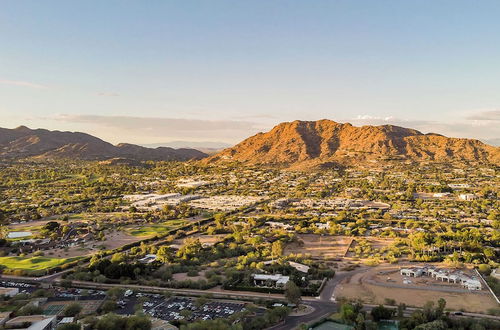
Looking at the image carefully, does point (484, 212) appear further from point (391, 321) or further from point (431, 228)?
point (391, 321)

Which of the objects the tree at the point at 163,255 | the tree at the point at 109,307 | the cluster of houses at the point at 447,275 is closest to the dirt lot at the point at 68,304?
the tree at the point at 109,307

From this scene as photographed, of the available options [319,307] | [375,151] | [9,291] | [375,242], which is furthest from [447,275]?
[375,151]

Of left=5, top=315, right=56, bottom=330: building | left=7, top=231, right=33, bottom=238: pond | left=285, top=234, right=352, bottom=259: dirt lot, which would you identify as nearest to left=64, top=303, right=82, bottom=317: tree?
left=5, top=315, right=56, bottom=330: building

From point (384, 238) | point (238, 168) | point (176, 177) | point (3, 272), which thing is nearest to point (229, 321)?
point (3, 272)

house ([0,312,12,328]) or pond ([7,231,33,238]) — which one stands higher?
house ([0,312,12,328])

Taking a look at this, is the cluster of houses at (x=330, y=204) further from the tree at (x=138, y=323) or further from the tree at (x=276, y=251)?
the tree at (x=138, y=323)

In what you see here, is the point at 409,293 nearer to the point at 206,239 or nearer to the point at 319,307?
the point at 319,307

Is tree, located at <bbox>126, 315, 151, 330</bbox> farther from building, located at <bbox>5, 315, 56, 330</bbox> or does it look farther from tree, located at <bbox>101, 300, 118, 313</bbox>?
tree, located at <bbox>101, 300, 118, 313</bbox>
